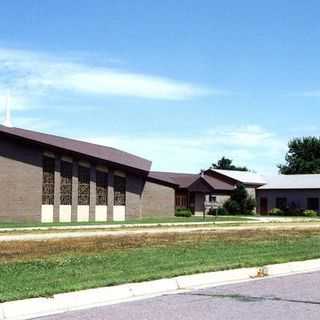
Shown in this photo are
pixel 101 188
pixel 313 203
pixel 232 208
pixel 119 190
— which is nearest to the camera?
pixel 101 188

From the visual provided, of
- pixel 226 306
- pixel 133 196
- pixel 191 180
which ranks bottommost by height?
pixel 226 306

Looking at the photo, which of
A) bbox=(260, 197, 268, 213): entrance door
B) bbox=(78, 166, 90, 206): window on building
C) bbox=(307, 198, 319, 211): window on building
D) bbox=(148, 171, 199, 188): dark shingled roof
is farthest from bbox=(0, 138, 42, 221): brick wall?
bbox=(307, 198, 319, 211): window on building

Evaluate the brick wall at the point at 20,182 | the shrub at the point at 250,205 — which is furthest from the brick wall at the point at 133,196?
the shrub at the point at 250,205

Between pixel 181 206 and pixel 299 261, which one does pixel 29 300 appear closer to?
pixel 299 261

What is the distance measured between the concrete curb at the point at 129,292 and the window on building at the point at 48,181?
3338 centimetres

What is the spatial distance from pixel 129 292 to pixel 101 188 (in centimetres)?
3925

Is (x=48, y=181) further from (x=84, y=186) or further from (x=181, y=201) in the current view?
(x=181, y=201)

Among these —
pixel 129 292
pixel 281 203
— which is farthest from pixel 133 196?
pixel 129 292

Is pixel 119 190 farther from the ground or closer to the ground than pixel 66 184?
closer to the ground

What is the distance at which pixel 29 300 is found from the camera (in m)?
10.6

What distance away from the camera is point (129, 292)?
472 inches

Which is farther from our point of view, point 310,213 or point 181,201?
point 310,213

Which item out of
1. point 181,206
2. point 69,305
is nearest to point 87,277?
point 69,305

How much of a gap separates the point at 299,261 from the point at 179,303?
689 centimetres
